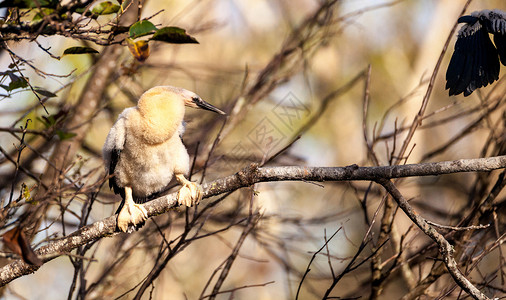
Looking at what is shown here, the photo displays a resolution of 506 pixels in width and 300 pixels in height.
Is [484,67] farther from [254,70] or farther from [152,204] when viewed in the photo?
[254,70]

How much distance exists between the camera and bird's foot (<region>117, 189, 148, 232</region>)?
2881 millimetres

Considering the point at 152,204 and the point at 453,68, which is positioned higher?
the point at 453,68

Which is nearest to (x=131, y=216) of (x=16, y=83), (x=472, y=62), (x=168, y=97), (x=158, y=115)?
(x=158, y=115)

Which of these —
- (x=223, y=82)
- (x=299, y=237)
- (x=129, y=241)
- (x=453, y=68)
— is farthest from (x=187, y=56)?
(x=453, y=68)

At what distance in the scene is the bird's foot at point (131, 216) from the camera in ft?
9.45

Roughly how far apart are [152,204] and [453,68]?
6.67 ft

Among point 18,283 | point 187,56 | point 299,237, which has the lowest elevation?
point 299,237

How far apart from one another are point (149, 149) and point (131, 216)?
46 cm

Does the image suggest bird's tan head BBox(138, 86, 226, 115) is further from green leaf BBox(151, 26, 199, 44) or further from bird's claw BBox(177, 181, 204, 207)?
green leaf BBox(151, 26, 199, 44)

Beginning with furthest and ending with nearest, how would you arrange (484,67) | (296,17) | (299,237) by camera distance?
(296,17)
(299,237)
(484,67)

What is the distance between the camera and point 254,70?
8.20m

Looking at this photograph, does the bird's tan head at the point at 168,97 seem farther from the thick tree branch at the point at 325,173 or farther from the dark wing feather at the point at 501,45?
the dark wing feather at the point at 501,45

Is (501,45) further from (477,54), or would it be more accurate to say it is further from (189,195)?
(189,195)

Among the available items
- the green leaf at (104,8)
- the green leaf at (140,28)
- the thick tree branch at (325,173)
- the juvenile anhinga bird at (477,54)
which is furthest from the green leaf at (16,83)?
the juvenile anhinga bird at (477,54)
